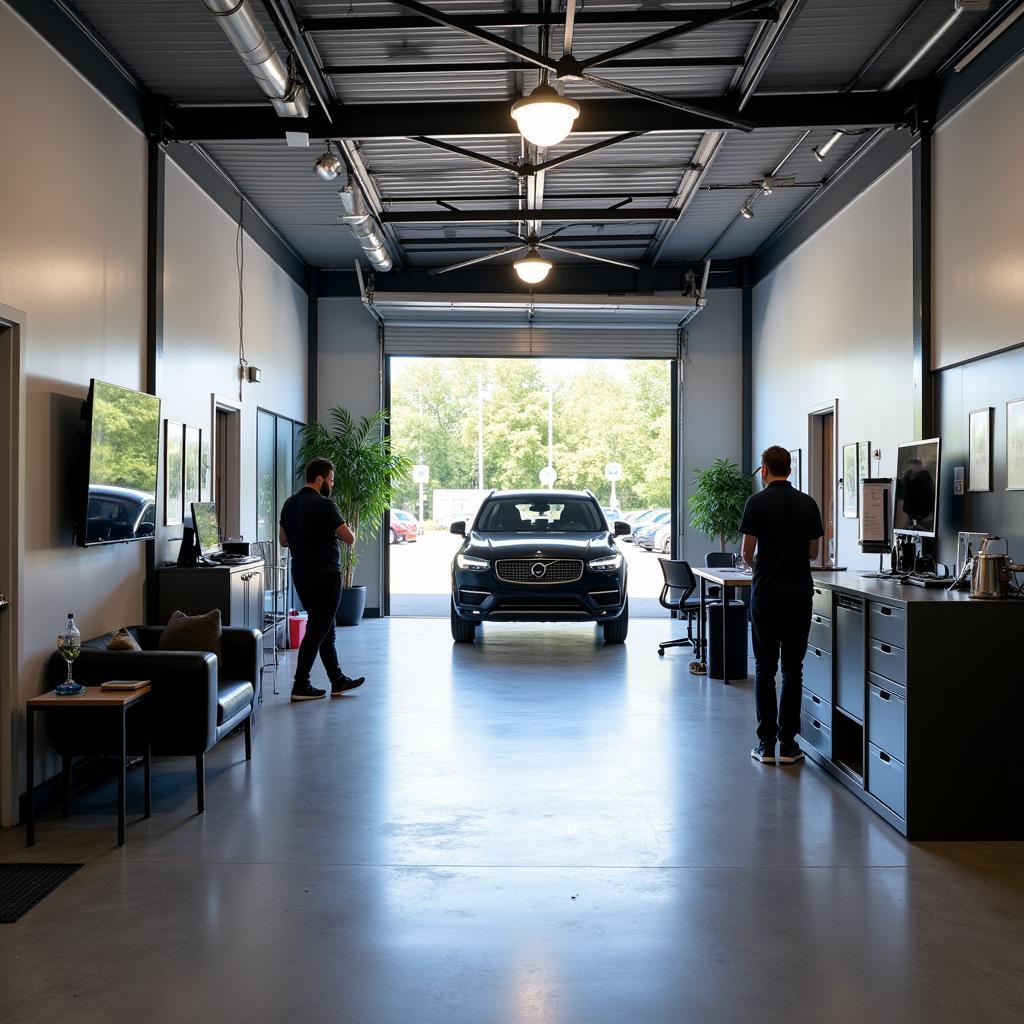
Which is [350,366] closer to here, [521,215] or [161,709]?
[521,215]

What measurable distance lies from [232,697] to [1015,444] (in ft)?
13.7

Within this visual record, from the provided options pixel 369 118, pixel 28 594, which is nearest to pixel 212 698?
pixel 28 594

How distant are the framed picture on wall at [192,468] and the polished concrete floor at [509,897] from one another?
6.55 ft

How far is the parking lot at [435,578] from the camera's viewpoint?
1359cm

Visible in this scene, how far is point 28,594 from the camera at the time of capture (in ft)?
15.1

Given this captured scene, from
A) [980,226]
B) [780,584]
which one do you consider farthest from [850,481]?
[780,584]

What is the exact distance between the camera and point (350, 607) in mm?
11242

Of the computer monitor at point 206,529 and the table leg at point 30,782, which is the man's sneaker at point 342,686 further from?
the table leg at point 30,782

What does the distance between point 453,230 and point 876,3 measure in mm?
5657

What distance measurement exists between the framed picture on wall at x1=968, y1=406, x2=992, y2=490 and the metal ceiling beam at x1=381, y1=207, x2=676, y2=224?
461 centimetres

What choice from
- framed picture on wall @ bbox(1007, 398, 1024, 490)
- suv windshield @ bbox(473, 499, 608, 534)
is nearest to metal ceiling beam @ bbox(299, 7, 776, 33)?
framed picture on wall @ bbox(1007, 398, 1024, 490)

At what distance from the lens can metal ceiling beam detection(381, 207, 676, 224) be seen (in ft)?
31.2

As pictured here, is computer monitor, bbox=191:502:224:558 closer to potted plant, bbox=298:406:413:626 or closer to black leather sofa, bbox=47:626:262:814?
black leather sofa, bbox=47:626:262:814

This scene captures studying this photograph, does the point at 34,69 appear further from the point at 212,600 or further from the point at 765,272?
the point at 765,272
